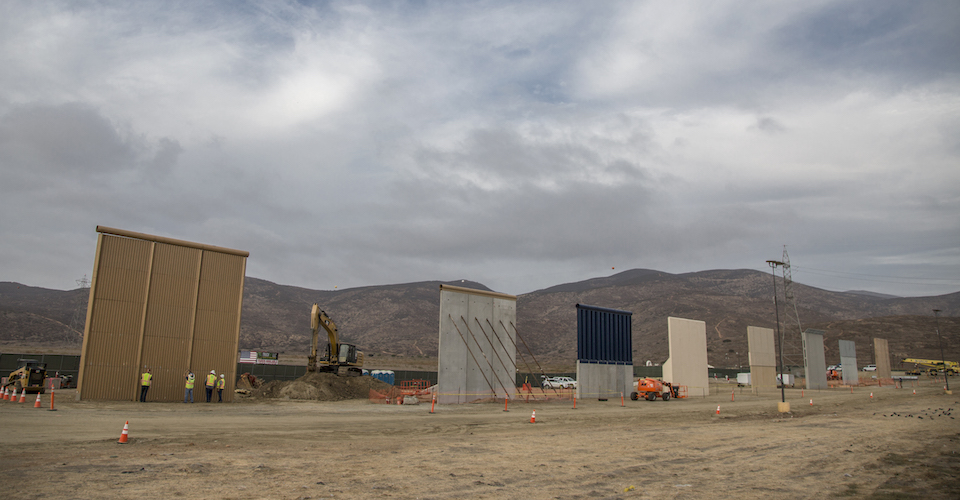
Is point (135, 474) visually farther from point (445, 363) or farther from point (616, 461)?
point (445, 363)

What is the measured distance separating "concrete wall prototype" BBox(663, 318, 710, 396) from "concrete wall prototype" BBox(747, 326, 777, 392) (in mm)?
10866

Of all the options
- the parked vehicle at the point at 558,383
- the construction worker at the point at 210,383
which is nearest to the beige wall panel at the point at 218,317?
the construction worker at the point at 210,383

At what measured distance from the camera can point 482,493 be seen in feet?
33.8

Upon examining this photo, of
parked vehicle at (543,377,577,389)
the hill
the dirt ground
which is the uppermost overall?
the hill

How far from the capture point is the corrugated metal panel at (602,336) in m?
39.9

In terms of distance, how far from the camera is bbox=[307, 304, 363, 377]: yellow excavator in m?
36.1

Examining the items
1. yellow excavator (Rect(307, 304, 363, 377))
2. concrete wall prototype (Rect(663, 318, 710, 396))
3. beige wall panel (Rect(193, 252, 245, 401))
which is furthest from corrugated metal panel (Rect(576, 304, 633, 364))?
beige wall panel (Rect(193, 252, 245, 401))

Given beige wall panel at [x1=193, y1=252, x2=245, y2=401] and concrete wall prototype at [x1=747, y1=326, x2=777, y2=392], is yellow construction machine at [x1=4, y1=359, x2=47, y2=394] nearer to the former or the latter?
beige wall panel at [x1=193, y1=252, x2=245, y2=401]

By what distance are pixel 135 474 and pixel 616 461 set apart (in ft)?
34.5

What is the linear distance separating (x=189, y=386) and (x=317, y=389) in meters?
8.18

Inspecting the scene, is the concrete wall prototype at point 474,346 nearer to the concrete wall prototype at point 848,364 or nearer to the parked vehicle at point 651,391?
the parked vehicle at point 651,391

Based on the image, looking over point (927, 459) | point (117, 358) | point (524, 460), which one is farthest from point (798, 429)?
point (117, 358)

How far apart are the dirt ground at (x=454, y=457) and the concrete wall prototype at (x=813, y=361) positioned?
3870 centimetres

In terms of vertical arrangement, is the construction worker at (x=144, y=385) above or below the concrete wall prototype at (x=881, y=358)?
below
